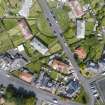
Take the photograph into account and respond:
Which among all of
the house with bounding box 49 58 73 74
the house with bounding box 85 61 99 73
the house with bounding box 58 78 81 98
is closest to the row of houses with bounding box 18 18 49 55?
the house with bounding box 49 58 73 74

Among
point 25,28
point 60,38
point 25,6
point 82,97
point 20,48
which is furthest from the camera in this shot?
point 82,97

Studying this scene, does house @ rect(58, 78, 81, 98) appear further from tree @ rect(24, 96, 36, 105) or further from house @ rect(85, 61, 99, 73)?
tree @ rect(24, 96, 36, 105)

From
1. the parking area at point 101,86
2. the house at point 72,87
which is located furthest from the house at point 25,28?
the parking area at point 101,86

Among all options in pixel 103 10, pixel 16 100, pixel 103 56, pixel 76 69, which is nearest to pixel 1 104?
pixel 16 100

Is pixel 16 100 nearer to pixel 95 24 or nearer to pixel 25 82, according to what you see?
pixel 25 82

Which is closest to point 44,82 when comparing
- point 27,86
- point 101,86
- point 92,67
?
point 27,86

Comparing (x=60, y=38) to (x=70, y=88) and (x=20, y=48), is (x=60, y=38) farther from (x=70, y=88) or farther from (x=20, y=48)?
(x=70, y=88)

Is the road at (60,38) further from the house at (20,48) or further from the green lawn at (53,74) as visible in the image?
the house at (20,48)
